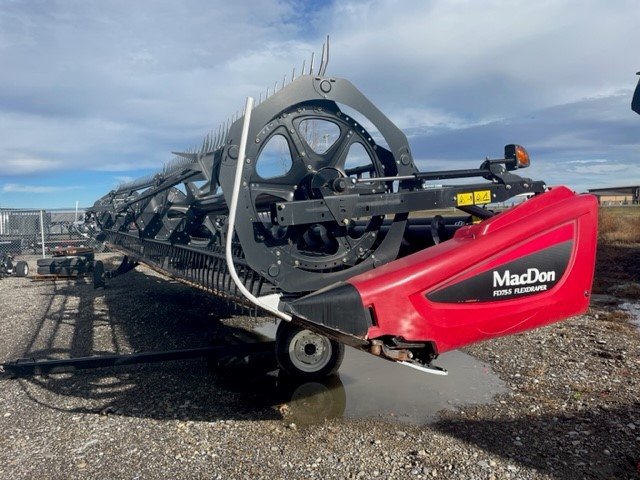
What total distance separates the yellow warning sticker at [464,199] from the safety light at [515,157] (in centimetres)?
41

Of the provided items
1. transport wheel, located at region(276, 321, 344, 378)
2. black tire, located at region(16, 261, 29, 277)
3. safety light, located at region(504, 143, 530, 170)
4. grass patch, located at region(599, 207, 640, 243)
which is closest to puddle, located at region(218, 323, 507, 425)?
transport wheel, located at region(276, 321, 344, 378)

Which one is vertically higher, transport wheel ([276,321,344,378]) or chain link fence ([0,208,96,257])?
chain link fence ([0,208,96,257])

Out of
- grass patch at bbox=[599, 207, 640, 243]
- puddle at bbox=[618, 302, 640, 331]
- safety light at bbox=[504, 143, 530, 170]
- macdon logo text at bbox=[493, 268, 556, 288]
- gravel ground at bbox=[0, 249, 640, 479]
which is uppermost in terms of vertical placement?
A: safety light at bbox=[504, 143, 530, 170]

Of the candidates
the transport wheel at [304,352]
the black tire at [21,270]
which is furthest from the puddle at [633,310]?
the black tire at [21,270]

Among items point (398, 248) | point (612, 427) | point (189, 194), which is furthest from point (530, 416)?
point (189, 194)

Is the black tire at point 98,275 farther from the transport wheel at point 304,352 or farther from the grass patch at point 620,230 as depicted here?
the grass patch at point 620,230

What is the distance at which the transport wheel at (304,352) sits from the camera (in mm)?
4270

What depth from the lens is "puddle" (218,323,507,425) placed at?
4125mm

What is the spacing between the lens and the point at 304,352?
437 centimetres

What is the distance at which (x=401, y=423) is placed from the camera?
3898mm

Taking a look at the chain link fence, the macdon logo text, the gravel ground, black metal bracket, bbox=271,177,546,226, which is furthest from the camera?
the chain link fence

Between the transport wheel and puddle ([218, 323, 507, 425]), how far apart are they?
9.0 inches

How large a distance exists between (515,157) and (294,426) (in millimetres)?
2627

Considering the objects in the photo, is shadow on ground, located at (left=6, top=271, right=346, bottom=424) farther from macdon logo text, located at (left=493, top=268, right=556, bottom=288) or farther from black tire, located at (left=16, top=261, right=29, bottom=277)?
black tire, located at (left=16, top=261, right=29, bottom=277)
